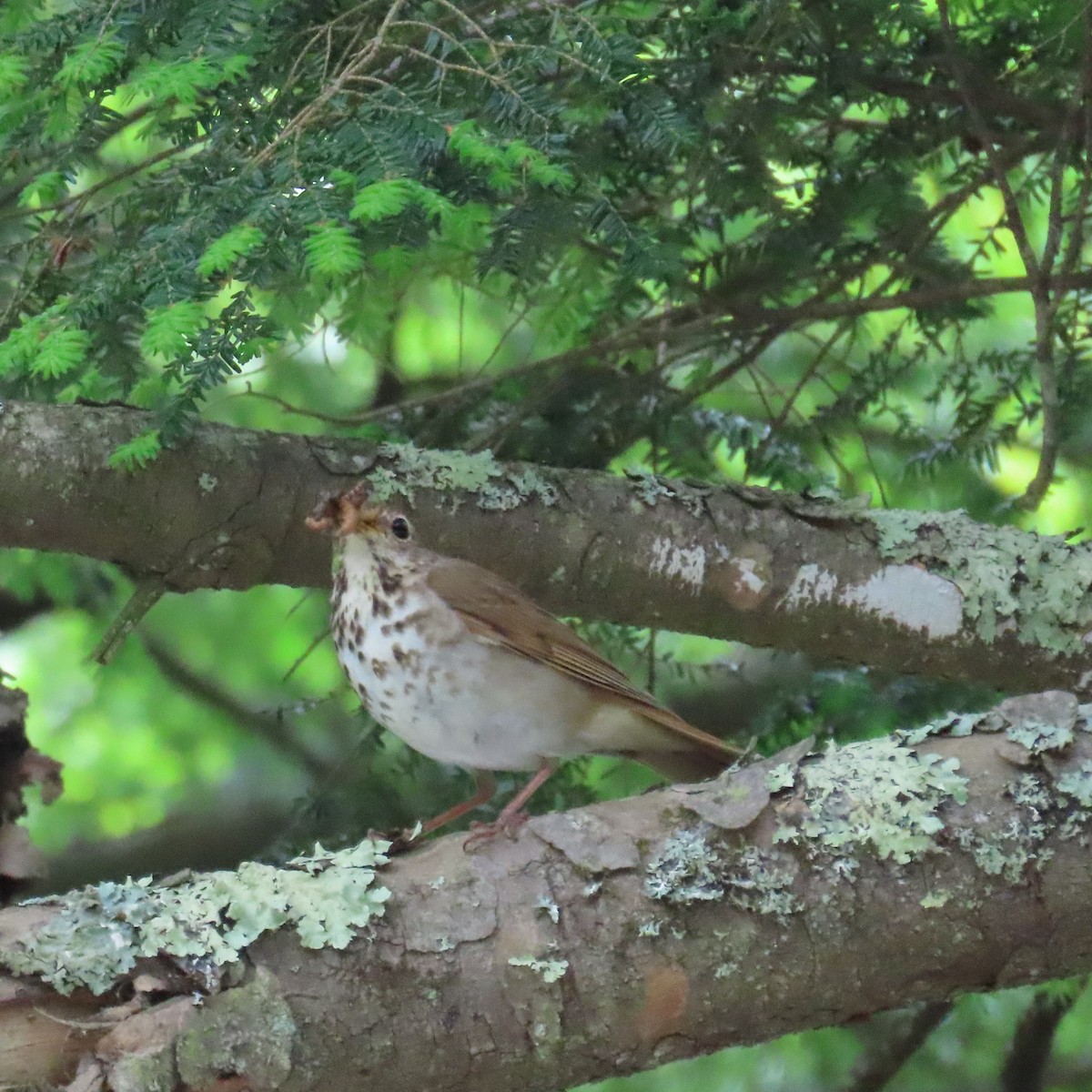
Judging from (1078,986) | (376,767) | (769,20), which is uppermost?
(769,20)

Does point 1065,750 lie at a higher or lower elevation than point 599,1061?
higher

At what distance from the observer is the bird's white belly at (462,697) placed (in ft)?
7.22

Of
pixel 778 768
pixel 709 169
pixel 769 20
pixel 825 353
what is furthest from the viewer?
pixel 825 353

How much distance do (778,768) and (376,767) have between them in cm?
169

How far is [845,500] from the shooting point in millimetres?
2895

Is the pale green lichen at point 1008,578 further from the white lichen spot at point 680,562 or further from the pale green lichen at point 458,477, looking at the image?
the pale green lichen at point 458,477

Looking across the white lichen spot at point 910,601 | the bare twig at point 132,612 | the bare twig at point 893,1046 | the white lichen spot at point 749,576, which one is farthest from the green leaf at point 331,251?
the bare twig at point 893,1046

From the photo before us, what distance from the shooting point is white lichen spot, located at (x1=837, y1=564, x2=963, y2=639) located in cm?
285

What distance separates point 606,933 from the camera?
1.81m

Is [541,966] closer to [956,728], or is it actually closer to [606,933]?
[606,933]

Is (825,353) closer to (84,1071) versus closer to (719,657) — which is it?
(719,657)

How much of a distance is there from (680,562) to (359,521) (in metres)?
0.83

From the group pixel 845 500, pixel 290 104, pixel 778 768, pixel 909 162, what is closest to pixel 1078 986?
pixel 845 500

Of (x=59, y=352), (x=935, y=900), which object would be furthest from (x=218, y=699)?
(x=935, y=900)
